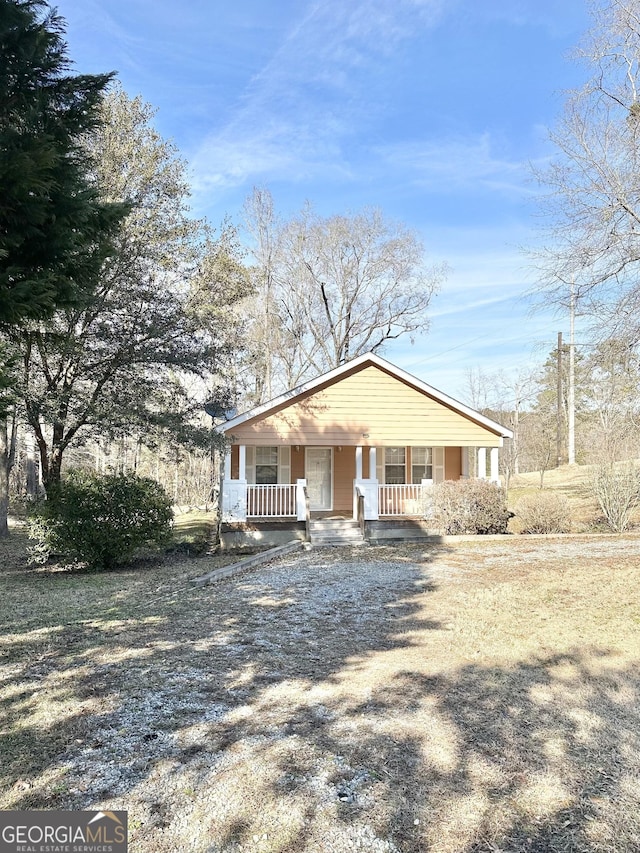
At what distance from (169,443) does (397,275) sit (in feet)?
63.0

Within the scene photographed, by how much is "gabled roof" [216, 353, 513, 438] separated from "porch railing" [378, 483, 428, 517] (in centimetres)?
271

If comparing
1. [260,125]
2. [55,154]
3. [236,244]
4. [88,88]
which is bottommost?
[55,154]

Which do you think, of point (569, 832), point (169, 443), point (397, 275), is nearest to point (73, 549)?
point (169, 443)

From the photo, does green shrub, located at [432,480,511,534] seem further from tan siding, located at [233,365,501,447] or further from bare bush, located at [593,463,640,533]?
bare bush, located at [593,463,640,533]

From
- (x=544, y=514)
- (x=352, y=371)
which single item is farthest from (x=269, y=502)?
(x=544, y=514)

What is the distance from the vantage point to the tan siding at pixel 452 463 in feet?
56.7

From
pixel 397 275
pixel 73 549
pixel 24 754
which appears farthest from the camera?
pixel 397 275

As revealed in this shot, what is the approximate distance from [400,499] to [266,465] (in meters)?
4.16

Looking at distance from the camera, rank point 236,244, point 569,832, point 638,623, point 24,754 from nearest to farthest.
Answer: point 569,832
point 24,754
point 638,623
point 236,244

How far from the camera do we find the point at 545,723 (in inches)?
135

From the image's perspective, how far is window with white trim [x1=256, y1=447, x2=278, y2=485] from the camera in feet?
52.8

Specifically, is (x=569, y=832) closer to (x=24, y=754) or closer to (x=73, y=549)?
(x=24, y=754)
